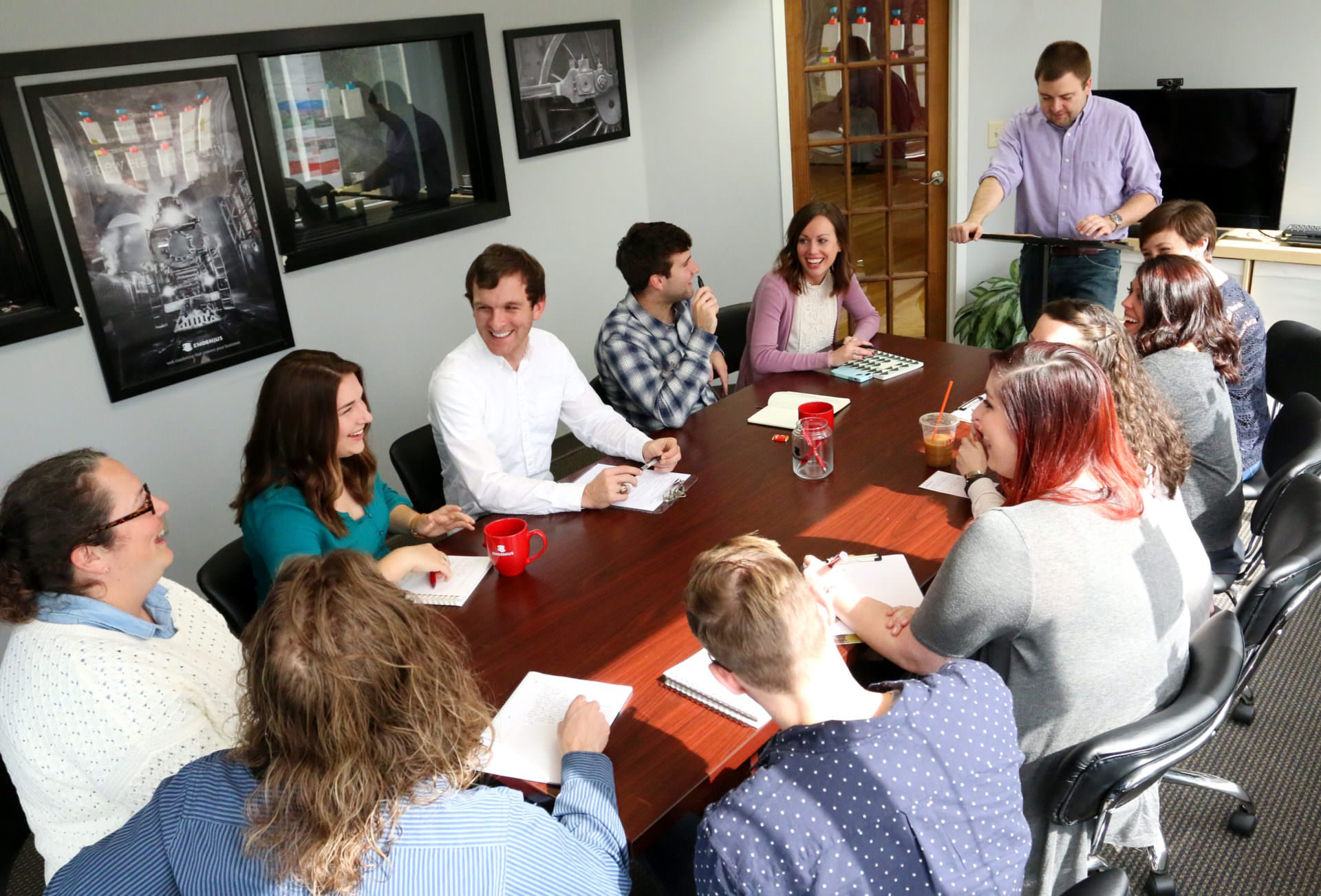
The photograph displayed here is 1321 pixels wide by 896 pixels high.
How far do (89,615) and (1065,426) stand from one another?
1.64 meters

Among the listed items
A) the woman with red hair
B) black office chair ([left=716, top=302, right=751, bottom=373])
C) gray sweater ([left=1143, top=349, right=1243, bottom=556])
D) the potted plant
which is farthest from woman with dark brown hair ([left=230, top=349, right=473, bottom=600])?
the potted plant

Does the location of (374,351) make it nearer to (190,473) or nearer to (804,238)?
(190,473)

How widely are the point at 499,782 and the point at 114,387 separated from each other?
8.63 ft

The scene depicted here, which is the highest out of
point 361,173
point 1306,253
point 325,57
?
point 325,57

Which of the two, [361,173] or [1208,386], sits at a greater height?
[361,173]

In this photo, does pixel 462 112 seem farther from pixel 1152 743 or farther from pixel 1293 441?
pixel 1152 743

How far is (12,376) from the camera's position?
3.29 meters

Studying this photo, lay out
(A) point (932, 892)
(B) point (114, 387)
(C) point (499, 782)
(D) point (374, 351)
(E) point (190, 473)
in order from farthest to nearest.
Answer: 1. (D) point (374, 351)
2. (E) point (190, 473)
3. (B) point (114, 387)
4. (C) point (499, 782)
5. (A) point (932, 892)

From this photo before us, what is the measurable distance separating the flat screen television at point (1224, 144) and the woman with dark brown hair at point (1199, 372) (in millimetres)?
2566

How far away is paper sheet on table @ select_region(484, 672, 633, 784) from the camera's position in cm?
158

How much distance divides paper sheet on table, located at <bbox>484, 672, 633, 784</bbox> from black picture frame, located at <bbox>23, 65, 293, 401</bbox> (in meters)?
2.51

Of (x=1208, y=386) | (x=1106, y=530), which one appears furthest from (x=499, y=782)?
(x=1208, y=386)

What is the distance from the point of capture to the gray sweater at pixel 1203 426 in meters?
2.40

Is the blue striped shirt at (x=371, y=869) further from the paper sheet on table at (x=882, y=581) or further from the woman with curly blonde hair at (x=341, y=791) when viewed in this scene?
the paper sheet on table at (x=882, y=581)
